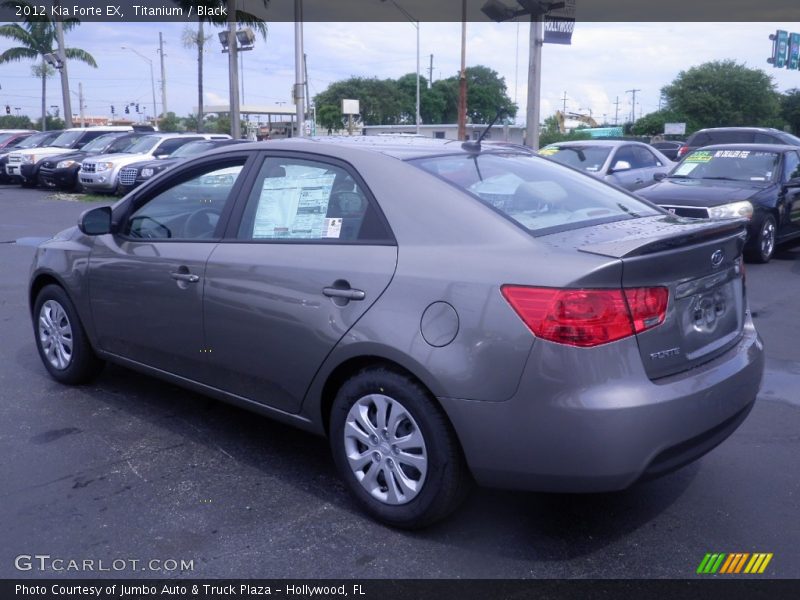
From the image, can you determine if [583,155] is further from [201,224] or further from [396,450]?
[396,450]

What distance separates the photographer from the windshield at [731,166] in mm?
10930

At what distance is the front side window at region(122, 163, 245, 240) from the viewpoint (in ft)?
14.3

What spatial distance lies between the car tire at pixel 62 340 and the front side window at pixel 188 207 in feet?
2.55

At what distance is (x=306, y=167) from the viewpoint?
4020 mm

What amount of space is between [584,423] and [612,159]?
443 inches

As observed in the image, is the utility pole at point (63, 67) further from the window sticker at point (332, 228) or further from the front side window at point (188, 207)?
the window sticker at point (332, 228)

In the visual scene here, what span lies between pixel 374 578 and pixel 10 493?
185cm

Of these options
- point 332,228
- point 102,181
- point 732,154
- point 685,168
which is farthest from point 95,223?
point 102,181

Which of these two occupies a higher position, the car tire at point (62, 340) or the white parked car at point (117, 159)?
the white parked car at point (117, 159)

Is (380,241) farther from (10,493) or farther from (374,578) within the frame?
(10,493)

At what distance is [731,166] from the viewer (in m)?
11.1

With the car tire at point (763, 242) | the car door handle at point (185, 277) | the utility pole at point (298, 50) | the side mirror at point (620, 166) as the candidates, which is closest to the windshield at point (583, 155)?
the side mirror at point (620, 166)

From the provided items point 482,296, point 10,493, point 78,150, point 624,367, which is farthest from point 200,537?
point 78,150

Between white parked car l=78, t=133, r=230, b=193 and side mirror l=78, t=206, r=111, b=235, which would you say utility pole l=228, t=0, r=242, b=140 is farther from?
side mirror l=78, t=206, r=111, b=235
